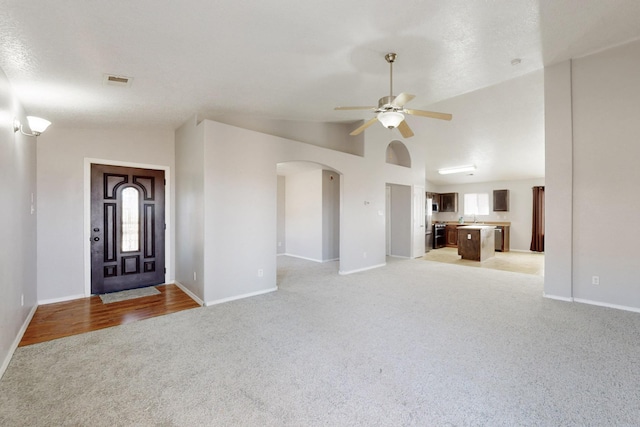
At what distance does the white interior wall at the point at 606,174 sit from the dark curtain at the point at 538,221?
19.2 feet

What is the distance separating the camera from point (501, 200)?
9.77 m

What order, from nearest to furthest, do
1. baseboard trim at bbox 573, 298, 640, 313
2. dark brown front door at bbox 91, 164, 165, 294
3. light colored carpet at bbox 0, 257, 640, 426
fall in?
light colored carpet at bbox 0, 257, 640, 426 < baseboard trim at bbox 573, 298, 640, 313 < dark brown front door at bbox 91, 164, 165, 294

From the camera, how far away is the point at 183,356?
2.56 m

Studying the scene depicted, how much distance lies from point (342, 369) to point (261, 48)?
3.01 m

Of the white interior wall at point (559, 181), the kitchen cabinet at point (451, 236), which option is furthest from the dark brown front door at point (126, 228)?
the kitchen cabinet at point (451, 236)

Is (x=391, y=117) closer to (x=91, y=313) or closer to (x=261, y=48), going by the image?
(x=261, y=48)

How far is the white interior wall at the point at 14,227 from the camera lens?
2.40 m

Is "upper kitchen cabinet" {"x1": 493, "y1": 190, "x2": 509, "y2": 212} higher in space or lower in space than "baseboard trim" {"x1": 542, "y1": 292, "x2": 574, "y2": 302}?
higher

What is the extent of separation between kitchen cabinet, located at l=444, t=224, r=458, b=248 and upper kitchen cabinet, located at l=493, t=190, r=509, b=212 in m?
1.49

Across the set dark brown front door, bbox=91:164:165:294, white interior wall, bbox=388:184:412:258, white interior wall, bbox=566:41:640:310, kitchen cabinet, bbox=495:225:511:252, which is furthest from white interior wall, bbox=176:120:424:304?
kitchen cabinet, bbox=495:225:511:252

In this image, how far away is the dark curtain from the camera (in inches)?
351

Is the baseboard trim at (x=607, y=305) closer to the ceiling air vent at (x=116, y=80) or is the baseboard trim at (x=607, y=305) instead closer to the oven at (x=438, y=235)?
the oven at (x=438, y=235)

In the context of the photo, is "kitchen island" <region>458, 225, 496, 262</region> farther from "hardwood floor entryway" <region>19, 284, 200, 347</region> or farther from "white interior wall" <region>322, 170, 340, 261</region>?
"hardwood floor entryway" <region>19, 284, 200, 347</region>

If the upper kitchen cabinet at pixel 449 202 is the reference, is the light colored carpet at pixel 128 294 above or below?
below
